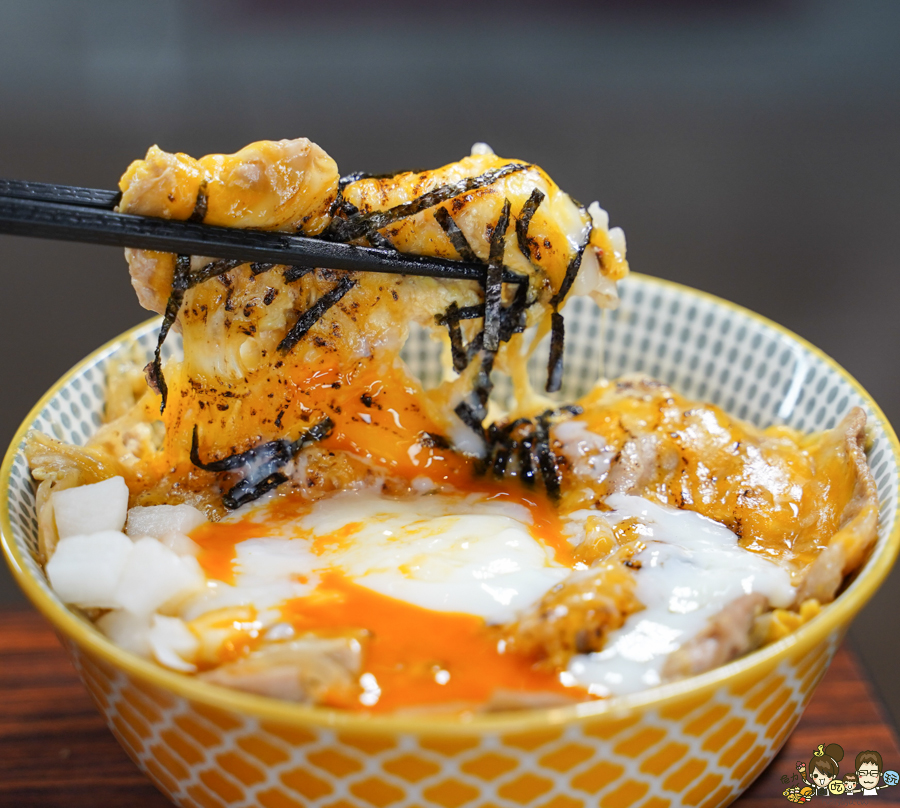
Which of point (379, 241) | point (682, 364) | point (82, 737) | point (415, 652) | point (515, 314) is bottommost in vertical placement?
point (82, 737)

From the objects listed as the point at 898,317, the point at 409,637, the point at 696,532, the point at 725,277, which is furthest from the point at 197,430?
the point at 898,317

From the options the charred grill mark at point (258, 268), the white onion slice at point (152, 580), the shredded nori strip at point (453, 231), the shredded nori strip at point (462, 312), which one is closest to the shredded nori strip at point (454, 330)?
the shredded nori strip at point (462, 312)

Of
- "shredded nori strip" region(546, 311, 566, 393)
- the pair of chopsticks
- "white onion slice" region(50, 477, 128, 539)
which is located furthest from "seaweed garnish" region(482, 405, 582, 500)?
"white onion slice" region(50, 477, 128, 539)

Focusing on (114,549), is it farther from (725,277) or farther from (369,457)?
(725,277)

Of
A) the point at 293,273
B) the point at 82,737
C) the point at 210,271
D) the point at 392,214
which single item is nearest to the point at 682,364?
the point at 392,214

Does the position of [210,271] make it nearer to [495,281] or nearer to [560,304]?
[495,281]

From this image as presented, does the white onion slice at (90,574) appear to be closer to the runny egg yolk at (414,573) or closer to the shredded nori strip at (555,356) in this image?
the runny egg yolk at (414,573)
